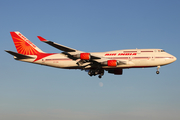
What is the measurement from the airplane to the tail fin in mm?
381

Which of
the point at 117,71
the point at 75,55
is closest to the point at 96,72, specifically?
the point at 117,71

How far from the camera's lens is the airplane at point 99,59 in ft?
156

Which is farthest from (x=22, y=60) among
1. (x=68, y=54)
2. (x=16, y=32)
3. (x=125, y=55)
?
(x=125, y=55)

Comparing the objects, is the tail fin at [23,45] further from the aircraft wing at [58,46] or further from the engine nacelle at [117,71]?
the engine nacelle at [117,71]

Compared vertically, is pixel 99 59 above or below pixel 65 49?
below

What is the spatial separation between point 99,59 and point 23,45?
61.4 feet

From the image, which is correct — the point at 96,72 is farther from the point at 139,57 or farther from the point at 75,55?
the point at 139,57

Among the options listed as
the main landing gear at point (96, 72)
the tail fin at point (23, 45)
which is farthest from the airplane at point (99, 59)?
the tail fin at point (23, 45)

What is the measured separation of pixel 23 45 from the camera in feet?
185

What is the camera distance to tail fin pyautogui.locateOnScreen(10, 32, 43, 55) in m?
55.8

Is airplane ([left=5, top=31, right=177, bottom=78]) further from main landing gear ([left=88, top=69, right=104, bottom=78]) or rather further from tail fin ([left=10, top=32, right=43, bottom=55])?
tail fin ([left=10, top=32, right=43, bottom=55])

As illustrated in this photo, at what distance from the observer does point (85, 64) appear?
5069 cm

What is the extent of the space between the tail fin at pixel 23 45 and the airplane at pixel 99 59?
38cm

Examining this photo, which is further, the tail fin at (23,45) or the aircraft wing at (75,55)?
the tail fin at (23,45)
